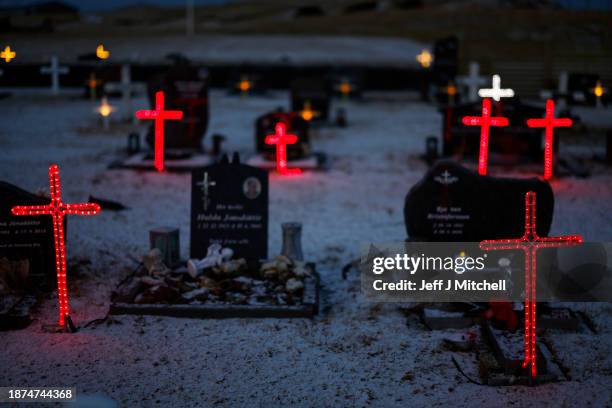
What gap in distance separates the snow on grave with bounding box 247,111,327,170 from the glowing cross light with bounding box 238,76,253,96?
45.6 feet

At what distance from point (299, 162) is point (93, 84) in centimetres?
1349

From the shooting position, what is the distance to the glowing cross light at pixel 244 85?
31245 mm

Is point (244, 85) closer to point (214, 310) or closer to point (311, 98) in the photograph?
point (311, 98)

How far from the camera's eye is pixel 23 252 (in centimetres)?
893

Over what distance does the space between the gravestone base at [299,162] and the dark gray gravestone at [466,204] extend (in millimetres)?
7729

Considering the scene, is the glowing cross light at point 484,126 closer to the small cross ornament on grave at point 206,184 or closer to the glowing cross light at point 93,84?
the small cross ornament on grave at point 206,184

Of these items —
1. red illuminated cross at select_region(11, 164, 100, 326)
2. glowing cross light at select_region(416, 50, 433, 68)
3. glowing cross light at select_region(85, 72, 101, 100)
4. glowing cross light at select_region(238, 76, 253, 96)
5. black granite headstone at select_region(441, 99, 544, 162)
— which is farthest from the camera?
glowing cross light at select_region(416, 50, 433, 68)

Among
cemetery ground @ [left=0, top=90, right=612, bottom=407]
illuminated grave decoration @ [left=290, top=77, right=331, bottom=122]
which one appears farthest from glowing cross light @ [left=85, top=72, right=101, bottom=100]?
cemetery ground @ [left=0, top=90, right=612, bottom=407]

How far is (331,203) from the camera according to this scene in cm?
1376

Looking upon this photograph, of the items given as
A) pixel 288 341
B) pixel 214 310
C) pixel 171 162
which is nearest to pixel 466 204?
pixel 288 341

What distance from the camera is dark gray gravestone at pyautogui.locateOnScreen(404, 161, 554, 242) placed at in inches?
350

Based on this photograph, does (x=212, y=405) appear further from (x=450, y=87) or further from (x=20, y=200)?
(x=450, y=87)

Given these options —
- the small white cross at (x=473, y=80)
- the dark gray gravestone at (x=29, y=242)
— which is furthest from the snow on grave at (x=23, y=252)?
the small white cross at (x=473, y=80)

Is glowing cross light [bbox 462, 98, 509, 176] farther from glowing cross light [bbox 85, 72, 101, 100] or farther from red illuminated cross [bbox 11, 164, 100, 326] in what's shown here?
glowing cross light [bbox 85, 72, 101, 100]
